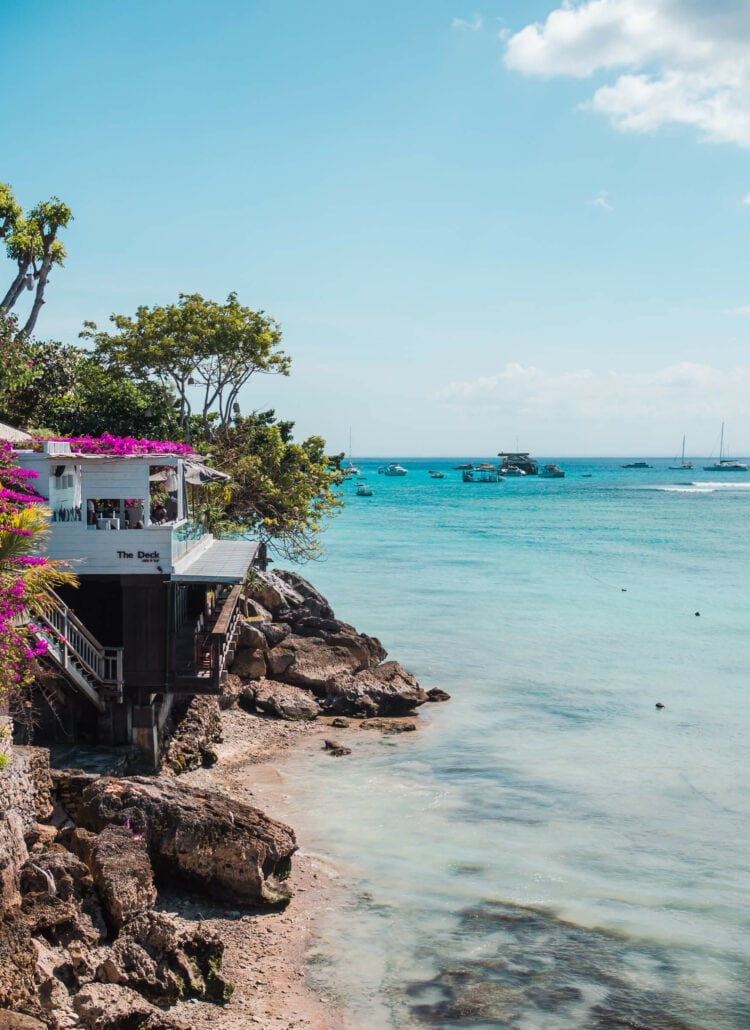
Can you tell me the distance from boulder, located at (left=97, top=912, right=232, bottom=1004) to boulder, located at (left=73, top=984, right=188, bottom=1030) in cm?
31

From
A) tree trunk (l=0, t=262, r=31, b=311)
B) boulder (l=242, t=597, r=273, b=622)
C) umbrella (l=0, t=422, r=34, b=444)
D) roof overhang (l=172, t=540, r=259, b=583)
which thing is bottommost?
boulder (l=242, t=597, r=273, b=622)

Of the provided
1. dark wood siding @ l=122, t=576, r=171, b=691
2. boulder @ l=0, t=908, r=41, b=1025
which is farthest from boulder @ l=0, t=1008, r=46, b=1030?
dark wood siding @ l=122, t=576, r=171, b=691

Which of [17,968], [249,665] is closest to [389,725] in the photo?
[249,665]

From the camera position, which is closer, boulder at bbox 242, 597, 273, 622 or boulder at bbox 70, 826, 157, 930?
boulder at bbox 70, 826, 157, 930

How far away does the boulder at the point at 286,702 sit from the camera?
1018 inches

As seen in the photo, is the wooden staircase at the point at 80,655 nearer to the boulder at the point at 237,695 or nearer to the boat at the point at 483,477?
the boulder at the point at 237,695

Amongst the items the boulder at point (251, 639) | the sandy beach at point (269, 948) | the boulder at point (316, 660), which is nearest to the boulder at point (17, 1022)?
the sandy beach at point (269, 948)

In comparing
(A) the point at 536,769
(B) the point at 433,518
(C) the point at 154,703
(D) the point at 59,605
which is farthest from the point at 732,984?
(B) the point at 433,518

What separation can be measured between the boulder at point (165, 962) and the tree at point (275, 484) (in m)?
20.5

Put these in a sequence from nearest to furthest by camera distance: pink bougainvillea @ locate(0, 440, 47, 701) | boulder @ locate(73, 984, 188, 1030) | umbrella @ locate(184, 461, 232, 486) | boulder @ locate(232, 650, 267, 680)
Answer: boulder @ locate(73, 984, 188, 1030), pink bougainvillea @ locate(0, 440, 47, 701), umbrella @ locate(184, 461, 232, 486), boulder @ locate(232, 650, 267, 680)

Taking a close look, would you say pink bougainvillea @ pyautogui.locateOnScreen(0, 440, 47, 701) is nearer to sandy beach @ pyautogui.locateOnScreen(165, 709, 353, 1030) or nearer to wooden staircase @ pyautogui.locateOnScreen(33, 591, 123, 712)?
wooden staircase @ pyautogui.locateOnScreen(33, 591, 123, 712)

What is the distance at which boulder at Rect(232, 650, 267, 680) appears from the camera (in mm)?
27703

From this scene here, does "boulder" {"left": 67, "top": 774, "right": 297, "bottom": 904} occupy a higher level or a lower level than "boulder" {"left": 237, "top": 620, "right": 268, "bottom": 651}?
lower

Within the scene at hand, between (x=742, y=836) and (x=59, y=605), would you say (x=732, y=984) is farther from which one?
(x=59, y=605)
